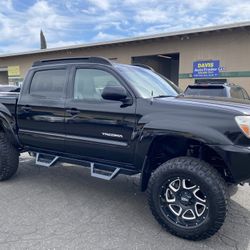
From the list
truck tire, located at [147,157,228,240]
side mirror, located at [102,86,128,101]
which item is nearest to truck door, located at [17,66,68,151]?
side mirror, located at [102,86,128,101]

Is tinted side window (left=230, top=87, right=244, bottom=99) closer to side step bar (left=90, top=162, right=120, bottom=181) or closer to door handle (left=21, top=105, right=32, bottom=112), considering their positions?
side step bar (left=90, top=162, right=120, bottom=181)

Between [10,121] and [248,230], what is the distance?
12.2 ft

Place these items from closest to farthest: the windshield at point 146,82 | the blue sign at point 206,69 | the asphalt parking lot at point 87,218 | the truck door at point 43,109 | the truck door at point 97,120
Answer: the asphalt parking lot at point 87,218, the truck door at point 97,120, the windshield at point 146,82, the truck door at point 43,109, the blue sign at point 206,69

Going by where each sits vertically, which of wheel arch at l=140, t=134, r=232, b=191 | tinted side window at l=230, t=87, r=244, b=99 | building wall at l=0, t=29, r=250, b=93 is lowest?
wheel arch at l=140, t=134, r=232, b=191

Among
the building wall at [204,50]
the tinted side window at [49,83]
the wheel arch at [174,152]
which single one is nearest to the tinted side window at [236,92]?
the wheel arch at [174,152]

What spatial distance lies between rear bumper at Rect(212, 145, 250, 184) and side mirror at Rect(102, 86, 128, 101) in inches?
47.3

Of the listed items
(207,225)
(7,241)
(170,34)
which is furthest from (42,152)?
(170,34)

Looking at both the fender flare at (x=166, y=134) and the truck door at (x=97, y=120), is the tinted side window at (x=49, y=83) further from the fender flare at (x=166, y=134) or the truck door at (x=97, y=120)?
the fender flare at (x=166, y=134)

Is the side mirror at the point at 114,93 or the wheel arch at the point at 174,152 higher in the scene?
the side mirror at the point at 114,93

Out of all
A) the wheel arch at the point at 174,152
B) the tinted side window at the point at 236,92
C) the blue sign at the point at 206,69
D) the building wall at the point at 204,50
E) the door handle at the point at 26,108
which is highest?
the building wall at the point at 204,50

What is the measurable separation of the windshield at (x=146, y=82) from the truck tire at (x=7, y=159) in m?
2.29

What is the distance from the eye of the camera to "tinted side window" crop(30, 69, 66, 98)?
4.20 meters

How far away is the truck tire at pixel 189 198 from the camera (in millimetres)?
2926

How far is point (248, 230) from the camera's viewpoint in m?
3.30
